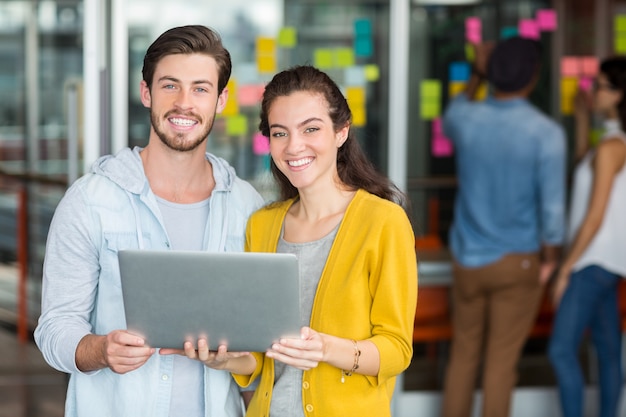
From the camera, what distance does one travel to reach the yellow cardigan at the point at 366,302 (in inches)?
83.4

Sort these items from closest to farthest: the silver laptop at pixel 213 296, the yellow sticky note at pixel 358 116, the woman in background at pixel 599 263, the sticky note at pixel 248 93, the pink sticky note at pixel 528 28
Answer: the silver laptop at pixel 213 296 → the woman in background at pixel 599 263 → the yellow sticky note at pixel 358 116 → the sticky note at pixel 248 93 → the pink sticky note at pixel 528 28

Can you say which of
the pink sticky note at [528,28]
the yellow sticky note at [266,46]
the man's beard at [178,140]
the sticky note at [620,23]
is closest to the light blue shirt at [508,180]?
the pink sticky note at [528,28]

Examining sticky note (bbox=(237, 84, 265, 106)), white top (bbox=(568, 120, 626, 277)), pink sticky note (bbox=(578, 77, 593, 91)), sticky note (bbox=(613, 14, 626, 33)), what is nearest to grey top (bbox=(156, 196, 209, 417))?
white top (bbox=(568, 120, 626, 277))

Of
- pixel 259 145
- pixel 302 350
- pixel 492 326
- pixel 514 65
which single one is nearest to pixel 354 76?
pixel 259 145

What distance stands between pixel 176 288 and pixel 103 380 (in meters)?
0.46

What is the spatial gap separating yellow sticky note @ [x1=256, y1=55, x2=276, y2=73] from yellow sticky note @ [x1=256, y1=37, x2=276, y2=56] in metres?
0.03

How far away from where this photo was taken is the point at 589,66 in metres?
5.42

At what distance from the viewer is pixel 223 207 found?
2.34m

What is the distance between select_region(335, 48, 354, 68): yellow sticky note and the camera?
5.29 metres

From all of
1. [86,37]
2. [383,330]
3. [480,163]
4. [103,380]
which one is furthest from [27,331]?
[383,330]

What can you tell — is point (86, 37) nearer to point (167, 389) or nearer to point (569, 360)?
point (167, 389)

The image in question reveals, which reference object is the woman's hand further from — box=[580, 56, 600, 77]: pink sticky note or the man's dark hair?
box=[580, 56, 600, 77]: pink sticky note

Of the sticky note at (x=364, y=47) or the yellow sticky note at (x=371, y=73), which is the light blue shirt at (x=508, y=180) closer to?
the yellow sticky note at (x=371, y=73)

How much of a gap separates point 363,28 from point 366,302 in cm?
355
